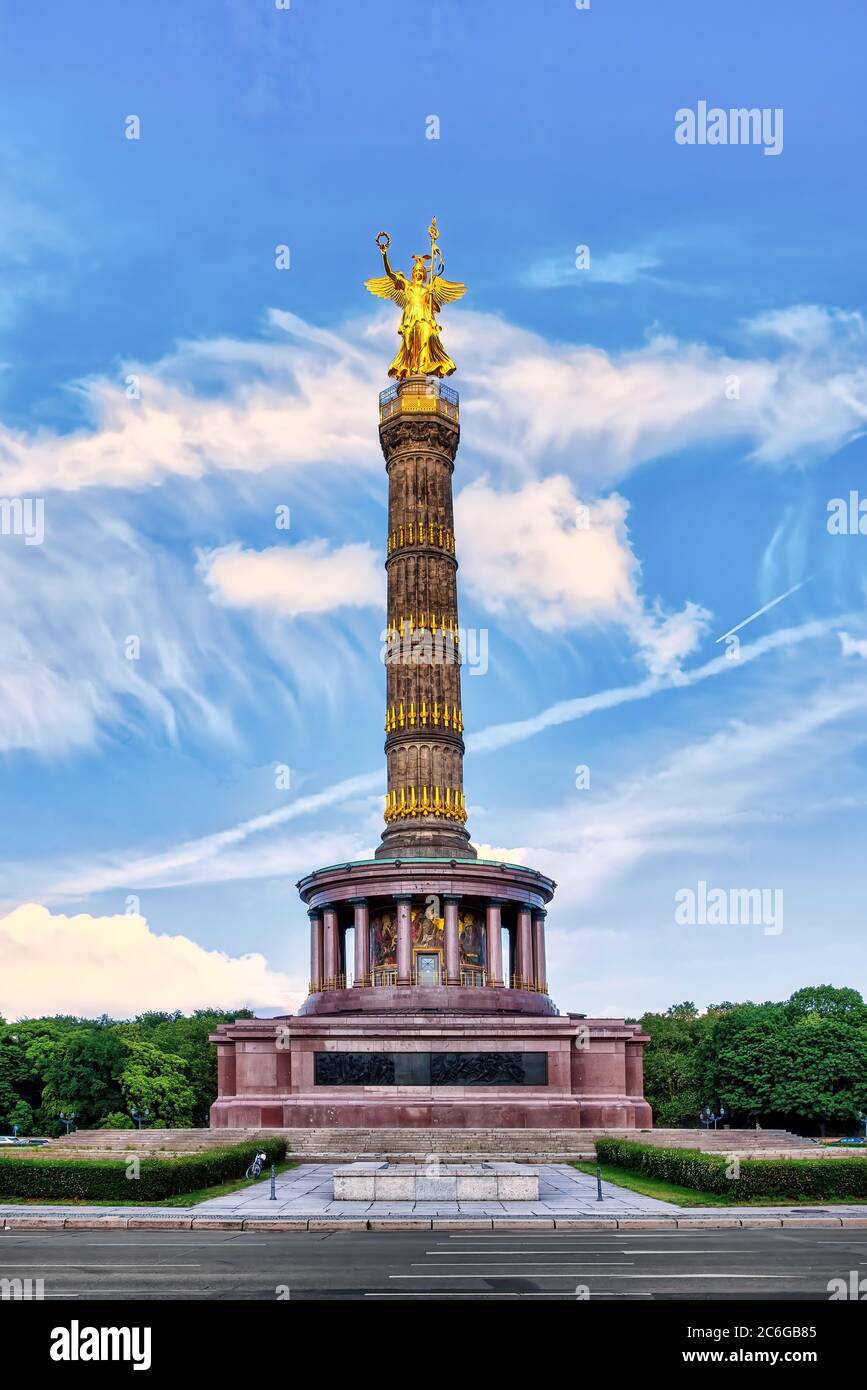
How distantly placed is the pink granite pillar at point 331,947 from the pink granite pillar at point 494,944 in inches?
249

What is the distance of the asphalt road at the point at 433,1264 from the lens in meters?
14.5

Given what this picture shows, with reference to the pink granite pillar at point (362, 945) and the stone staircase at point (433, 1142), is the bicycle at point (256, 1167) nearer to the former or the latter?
the stone staircase at point (433, 1142)

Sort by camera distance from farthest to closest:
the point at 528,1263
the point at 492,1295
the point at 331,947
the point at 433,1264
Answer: the point at 331,947, the point at 528,1263, the point at 433,1264, the point at 492,1295

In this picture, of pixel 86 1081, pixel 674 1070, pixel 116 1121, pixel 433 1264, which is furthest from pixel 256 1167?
pixel 674 1070

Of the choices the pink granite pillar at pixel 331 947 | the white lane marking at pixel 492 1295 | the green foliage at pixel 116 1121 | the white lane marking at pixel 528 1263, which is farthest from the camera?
the green foliage at pixel 116 1121

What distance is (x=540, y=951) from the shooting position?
176 ft

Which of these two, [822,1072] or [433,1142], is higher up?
[433,1142]

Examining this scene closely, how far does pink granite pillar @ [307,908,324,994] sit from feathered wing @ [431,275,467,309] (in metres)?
28.7

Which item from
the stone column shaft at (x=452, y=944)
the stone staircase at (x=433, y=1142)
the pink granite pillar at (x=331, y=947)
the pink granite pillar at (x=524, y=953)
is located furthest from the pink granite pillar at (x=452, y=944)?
the stone staircase at (x=433, y=1142)

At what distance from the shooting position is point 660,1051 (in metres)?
83.1

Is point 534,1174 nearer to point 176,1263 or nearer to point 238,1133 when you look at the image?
point 176,1263

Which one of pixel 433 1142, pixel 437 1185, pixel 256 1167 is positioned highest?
pixel 437 1185

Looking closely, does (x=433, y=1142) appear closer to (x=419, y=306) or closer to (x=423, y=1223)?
(x=423, y=1223)
